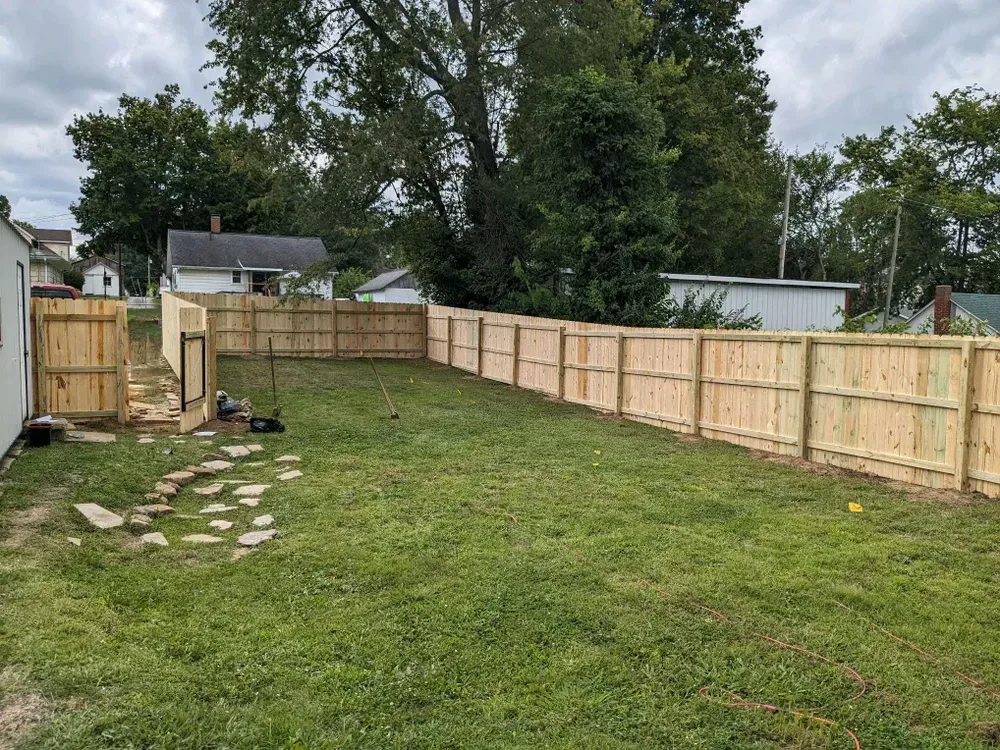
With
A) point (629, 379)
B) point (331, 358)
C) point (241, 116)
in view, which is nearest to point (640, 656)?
point (629, 379)

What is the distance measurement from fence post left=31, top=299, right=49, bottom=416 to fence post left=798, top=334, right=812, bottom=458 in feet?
30.9

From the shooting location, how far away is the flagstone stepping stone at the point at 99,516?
18.1 feet

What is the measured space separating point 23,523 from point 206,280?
3647 cm

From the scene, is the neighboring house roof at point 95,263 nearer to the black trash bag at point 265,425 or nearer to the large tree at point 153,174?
the large tree at point 153,174

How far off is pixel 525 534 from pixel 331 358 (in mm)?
16569

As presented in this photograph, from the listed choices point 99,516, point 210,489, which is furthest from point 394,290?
point 99,516

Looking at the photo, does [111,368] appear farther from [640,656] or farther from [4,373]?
[640,656]

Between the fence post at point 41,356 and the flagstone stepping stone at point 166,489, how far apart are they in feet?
12.6

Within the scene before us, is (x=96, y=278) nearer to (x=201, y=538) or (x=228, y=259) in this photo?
(x=228, y=259)

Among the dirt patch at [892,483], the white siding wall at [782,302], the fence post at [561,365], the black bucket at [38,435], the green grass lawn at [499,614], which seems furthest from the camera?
the white siding wall at [782,302]

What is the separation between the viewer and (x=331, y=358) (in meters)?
21.2

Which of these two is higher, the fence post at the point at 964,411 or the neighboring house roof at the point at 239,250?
the neighboring house roof at the point at 239,250


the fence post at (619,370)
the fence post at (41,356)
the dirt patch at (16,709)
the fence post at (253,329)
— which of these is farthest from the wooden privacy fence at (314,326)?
the dirt patch at (16,709)

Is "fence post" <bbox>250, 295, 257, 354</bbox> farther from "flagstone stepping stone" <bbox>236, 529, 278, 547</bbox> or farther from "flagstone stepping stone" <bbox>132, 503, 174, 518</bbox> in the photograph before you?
"flagstone stepping stone" <bbox>236, 529, 278, 547</bbox>
